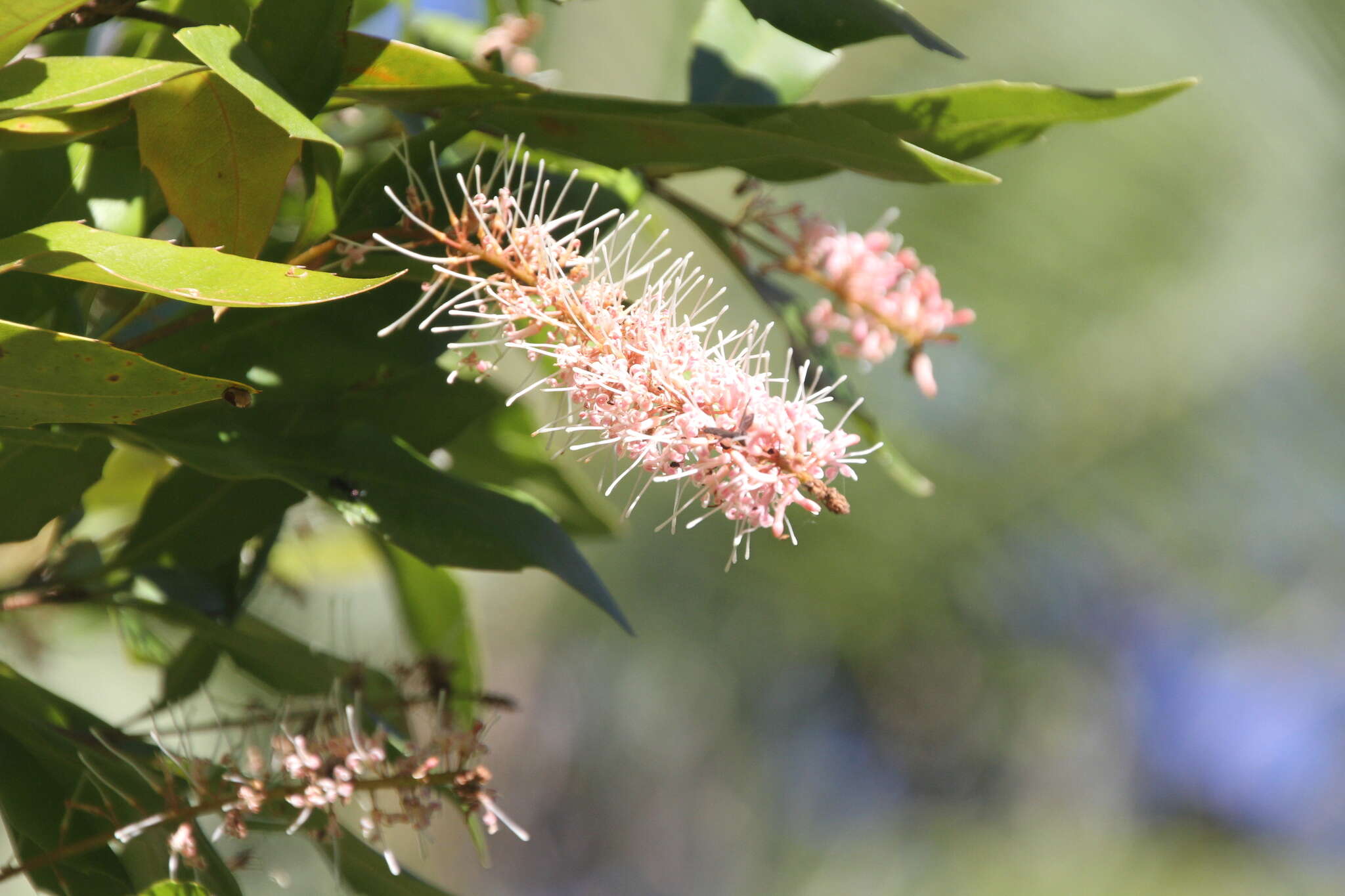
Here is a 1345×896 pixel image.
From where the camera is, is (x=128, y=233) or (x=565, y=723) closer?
(x=128, y=233)

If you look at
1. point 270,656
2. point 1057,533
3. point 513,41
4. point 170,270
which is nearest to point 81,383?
point 170,270

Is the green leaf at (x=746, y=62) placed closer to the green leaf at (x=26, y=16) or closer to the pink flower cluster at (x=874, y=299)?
the pink flower cluster at (x=874, y=299)

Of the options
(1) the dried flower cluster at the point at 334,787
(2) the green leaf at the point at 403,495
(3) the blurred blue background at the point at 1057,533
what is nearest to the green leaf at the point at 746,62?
(2) the green leaf at the point at 403,495

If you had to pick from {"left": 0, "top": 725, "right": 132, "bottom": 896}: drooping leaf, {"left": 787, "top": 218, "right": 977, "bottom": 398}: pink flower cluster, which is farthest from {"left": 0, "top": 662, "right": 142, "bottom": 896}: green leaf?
{"left": 787, "top": 218, "right": 977, "bottom": 398}: pink flower cluster

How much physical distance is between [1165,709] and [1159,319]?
5.71ft

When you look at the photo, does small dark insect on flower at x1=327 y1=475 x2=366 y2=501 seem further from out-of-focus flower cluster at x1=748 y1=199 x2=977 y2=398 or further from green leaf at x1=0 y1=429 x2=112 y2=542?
out-of-focus flower cluster at x1=748 y1=199 x2=977 y2=398

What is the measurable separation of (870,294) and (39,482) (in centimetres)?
49

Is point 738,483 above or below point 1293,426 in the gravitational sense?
above

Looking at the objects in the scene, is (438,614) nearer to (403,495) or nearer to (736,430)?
(403,495)

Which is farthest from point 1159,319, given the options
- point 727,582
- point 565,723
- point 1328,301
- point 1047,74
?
point 565,723

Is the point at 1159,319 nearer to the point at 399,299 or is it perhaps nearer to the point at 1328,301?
the point at 1328,301

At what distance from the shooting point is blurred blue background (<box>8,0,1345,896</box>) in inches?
134

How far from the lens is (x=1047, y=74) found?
337 centimetres

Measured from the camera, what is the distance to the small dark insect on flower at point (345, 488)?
51cm
